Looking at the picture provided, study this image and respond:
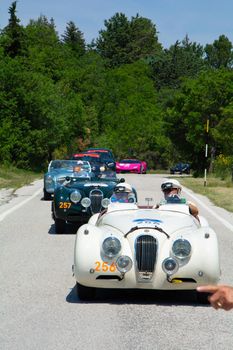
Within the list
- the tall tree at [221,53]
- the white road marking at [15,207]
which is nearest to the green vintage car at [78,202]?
the white road marking at [15,207]

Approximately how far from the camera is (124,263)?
873cm

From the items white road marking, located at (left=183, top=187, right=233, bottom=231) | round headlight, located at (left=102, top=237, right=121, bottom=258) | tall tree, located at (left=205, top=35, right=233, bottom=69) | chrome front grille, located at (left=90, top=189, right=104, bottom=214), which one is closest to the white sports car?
round headlight, located at (left=102, top=237, right=121, bottom=258)

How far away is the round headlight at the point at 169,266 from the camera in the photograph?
8.67m

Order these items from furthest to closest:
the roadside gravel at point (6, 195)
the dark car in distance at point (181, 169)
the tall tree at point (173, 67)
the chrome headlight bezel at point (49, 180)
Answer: the tall tree at point (173, 67) → the dark car in distance at point (181, 169) → the roadside gravel at point (6, 195) → the chrome headlight bezel at point (49, 180)

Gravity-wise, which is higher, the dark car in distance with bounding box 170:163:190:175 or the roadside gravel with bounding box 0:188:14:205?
the roadside gravel with bounding box 0:188:14:205

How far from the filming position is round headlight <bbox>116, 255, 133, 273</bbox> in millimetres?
8734

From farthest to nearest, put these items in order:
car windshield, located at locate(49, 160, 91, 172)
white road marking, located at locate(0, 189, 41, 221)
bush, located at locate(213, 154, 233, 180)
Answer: bush, located at locate(213, 154, 233, 180) < car windshield, located at locate(49, 160, 91, 172) < white road marking, located at locate(0, 189, 41, 221)

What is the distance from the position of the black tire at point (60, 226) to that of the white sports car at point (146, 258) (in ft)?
21.6

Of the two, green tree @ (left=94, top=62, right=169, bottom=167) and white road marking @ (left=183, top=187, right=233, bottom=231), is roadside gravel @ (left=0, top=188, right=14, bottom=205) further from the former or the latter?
green tree @ (left=94, top=62, right=169, bottom=167)

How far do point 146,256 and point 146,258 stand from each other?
0.02 metres

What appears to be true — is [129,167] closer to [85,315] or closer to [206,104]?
[206,104]

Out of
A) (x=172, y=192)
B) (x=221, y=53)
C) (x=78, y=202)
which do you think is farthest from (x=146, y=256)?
(x=221, y=53)

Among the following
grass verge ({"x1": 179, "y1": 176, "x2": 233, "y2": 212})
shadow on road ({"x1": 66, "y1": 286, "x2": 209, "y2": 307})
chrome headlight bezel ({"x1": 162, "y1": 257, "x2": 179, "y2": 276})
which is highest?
chrome headlight bezel ({"x1": 162, "y1": 257, "x2": 179, "y2": 276})

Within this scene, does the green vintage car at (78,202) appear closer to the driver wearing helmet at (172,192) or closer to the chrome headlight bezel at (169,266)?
the driver wearing helmet at (172,192)
